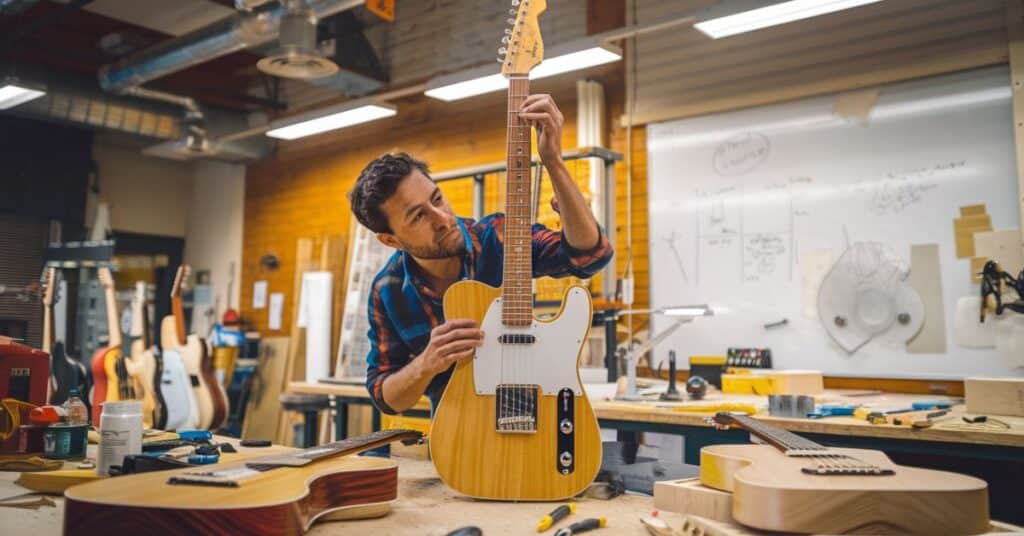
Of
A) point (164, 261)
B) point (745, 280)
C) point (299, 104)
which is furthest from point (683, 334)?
point (164, 261)

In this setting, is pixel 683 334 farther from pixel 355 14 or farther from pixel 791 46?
pixel 355 14

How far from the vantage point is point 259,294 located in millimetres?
7980

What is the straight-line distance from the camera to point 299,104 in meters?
8.00

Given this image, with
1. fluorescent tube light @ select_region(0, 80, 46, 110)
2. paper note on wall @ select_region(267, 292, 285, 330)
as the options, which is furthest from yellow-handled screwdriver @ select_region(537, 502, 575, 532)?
paper note on wall @ select_region(267, 292, 285, 330)

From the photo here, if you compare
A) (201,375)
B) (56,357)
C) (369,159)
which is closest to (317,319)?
(201,375)

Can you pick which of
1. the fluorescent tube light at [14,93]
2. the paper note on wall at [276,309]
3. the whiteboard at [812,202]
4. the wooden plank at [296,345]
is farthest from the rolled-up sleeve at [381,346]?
the paper note on wall at [276,309]

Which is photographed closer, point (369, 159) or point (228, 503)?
point (228, 503)

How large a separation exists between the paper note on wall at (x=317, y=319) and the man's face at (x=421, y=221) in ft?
17.4

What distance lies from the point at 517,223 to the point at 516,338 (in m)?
0.24

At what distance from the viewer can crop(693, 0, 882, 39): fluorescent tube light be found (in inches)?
140

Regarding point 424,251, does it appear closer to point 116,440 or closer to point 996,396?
point 116,440

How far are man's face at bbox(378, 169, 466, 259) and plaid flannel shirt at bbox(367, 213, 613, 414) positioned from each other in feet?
0.15

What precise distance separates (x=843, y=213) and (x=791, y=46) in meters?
1.11

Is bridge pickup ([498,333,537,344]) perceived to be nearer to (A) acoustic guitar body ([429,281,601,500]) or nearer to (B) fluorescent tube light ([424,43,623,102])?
(A) acoustic guitar body ([429,281,601,500])
